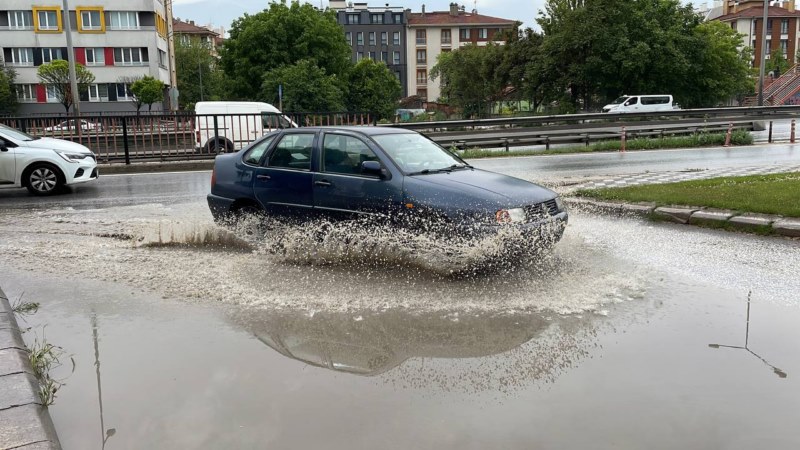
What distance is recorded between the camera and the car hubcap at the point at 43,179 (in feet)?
44.0

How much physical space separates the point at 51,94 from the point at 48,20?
8058 mm

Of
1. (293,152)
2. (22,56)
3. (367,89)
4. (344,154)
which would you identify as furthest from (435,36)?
(344,154)

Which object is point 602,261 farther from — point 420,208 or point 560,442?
point 560,442

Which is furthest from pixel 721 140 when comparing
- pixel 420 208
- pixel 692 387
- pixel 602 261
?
pixel 692 387

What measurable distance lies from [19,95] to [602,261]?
72.2 metres

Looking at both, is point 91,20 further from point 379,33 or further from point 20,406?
point 20,406

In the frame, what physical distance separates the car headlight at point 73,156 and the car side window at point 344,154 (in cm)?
813

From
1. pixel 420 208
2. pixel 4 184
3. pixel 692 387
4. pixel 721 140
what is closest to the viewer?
pixel 692 387

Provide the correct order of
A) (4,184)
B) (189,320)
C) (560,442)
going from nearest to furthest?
(560,442), (189,320), (4,184)

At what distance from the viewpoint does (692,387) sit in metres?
4.27

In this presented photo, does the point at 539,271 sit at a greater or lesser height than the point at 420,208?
lesser

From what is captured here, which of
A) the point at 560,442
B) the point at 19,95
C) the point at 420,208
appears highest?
the point at 19,95

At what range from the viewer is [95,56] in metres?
68.5

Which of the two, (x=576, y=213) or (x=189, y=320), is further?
(x=576, y=213)
